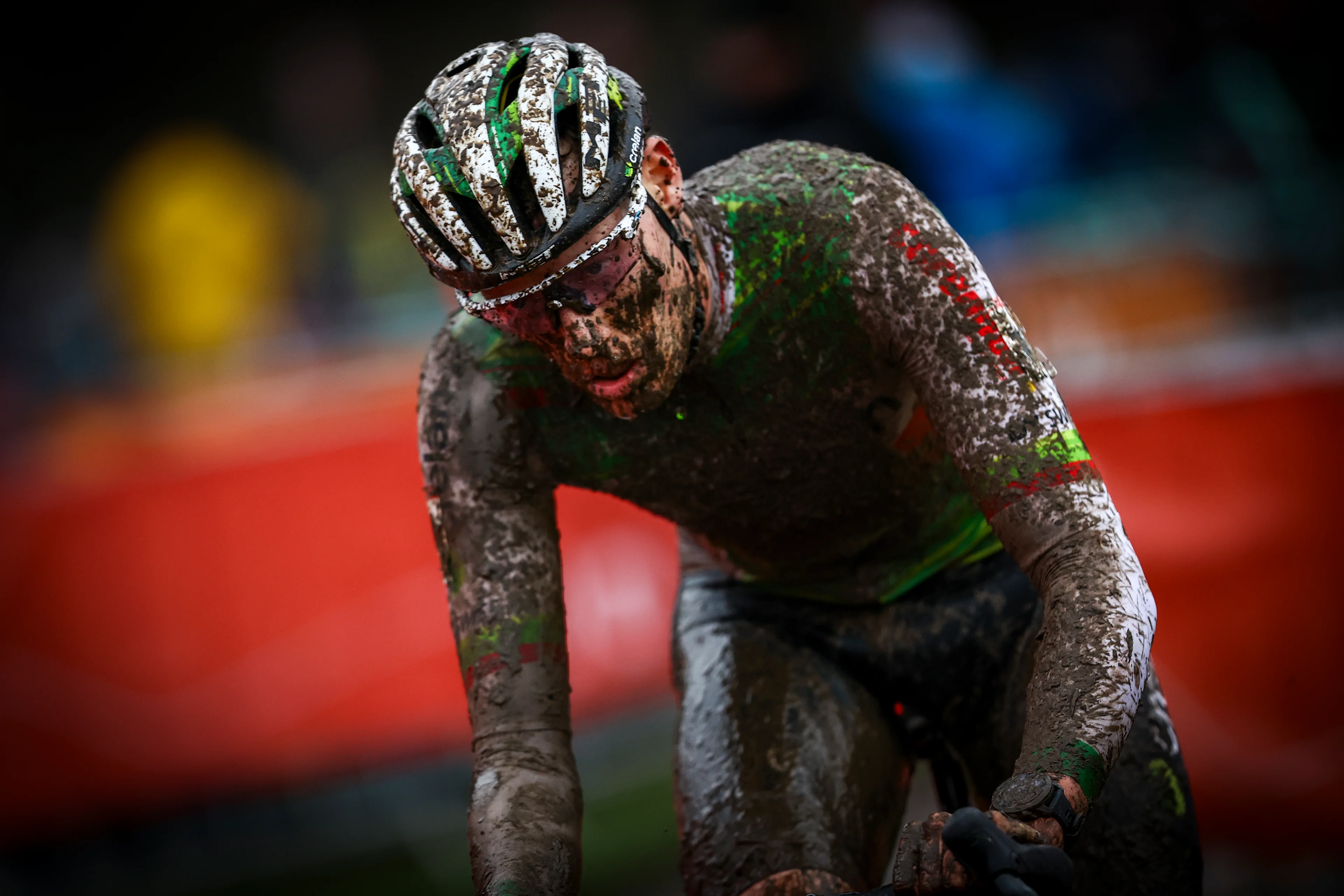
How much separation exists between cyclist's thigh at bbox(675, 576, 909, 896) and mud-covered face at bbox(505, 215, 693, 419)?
821mm

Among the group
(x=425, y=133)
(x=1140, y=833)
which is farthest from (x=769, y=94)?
(x=1140, y=833)

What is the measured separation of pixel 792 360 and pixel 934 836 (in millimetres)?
1089

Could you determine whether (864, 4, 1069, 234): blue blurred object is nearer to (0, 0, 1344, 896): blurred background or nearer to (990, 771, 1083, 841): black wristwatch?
(0, 0, 1344, 896): blurred background

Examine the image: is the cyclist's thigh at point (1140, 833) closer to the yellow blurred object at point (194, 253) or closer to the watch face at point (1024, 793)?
the watch face at point (1024, 793)

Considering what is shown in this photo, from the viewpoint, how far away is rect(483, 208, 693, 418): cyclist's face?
2621 mm

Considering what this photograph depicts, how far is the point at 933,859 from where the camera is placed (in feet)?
7.54

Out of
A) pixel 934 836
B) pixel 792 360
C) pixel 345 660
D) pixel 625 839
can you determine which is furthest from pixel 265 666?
pixel 934 836

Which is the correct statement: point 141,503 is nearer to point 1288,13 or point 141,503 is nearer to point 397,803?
point 397,803

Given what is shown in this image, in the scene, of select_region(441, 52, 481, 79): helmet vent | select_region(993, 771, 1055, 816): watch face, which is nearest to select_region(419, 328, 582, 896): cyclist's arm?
select_region(441, 52, 481, 79): helmet vent

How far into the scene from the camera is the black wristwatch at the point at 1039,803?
235 centimetres

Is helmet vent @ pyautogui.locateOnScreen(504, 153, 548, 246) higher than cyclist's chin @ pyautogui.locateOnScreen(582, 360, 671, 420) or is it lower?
higher

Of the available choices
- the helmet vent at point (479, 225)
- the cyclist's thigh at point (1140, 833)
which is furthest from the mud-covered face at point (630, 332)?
the cyclist's thigh at point (1140, 833)

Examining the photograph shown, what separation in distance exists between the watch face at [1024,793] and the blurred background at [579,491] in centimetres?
362

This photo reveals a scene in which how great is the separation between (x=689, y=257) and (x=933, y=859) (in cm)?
127
